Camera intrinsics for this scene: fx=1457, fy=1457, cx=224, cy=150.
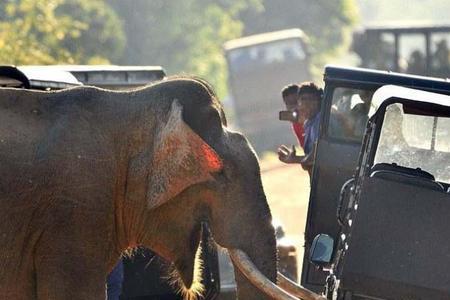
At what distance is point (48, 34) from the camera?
2897 cm

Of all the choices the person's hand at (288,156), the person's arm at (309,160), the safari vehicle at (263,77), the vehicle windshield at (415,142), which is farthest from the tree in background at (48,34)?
the vehicle windshield at (415,142)

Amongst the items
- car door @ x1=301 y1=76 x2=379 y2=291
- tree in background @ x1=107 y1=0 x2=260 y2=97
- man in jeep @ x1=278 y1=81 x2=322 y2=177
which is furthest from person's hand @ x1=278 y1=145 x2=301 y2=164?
tree in background @ x1=107 y1=0 x2=260 y2=97

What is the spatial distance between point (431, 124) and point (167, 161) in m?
1.73

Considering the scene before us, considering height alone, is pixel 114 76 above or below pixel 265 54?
above

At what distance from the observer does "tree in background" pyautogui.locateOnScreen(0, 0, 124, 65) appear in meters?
23.4

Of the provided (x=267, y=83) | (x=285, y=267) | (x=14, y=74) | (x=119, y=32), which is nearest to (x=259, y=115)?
(x=267, y=83)

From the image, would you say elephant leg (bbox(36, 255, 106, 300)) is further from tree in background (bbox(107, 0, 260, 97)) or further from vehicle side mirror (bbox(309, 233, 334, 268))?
tree in background (bbox(107, 0, 260, 97))

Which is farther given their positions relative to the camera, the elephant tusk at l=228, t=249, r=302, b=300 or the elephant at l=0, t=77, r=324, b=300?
the elephant at l=0, t=77, r=324, b=300

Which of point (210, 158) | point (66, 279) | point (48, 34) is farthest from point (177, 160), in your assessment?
point (48, 34)

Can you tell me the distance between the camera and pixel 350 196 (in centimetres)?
847

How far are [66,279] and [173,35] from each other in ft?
164

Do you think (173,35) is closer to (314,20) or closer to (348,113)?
(314,20)

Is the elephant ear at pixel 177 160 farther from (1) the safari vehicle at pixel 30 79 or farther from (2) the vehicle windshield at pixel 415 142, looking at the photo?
(1) the safari vehicle at pixel 30 79

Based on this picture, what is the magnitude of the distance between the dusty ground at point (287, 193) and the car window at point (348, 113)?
681cm
